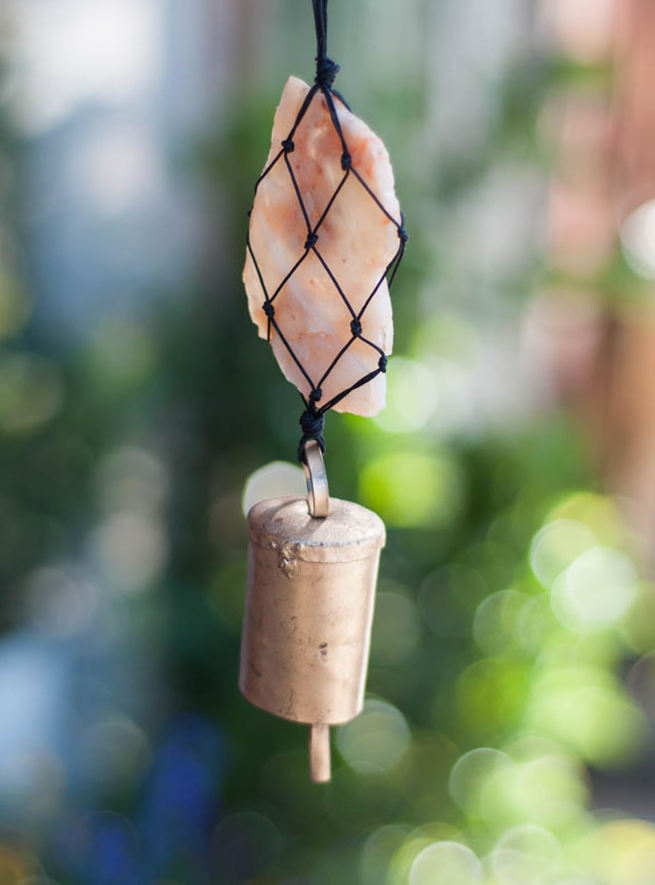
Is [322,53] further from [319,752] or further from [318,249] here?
[319,752]

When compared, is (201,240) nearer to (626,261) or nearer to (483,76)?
(483,76)

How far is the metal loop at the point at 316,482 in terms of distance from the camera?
1.38ft

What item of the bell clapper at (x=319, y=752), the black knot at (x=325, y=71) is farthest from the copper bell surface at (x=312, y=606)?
the black knot at (x=325, y=71)

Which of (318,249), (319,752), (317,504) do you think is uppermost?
(318,249)

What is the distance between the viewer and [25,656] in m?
1.33

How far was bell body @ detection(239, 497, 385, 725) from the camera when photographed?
0.42 meters

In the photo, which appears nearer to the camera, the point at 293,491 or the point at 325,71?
the point at 325,71

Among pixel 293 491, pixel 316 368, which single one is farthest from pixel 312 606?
pixel 293 491

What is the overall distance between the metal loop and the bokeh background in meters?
0.63

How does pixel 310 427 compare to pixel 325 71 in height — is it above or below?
below

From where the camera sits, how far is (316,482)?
0.42 meters

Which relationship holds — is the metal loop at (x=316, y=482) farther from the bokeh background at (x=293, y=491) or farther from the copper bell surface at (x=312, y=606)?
the bokeh background at (x=293, y=491)

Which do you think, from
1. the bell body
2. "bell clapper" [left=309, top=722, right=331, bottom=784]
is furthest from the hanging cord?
"bell clapper" [left=309, top=722, right=331, bottom=784]

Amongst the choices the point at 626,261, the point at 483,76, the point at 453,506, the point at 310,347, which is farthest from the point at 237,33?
the point at 310,347
